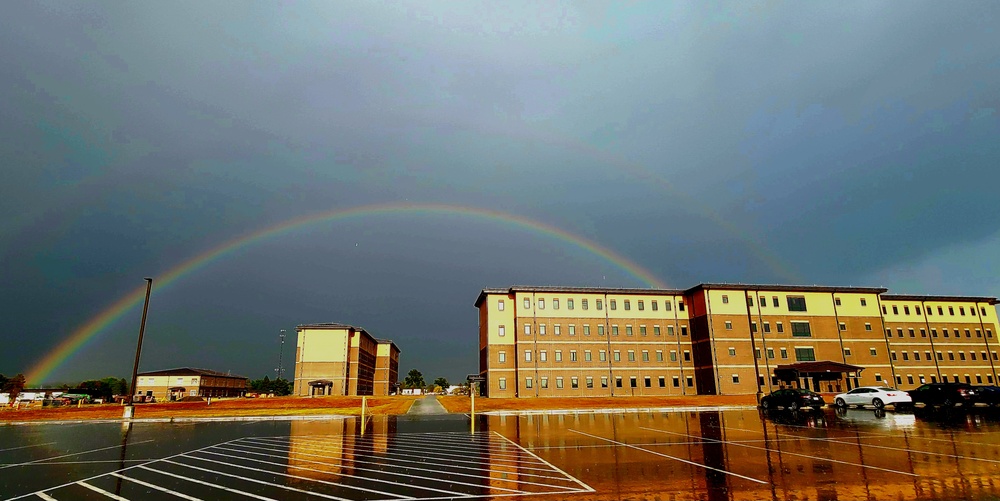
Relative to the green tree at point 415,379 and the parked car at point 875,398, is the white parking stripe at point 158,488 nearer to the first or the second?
the parked car at point 875,398

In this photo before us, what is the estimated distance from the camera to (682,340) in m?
65.8

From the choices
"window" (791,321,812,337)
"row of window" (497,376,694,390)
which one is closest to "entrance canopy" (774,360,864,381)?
"window" (791,321,812,337)

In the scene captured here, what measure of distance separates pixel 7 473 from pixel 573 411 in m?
31.0

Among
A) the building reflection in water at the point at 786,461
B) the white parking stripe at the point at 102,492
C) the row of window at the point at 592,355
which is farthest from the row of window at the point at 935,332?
the white parking stripe at the point at 102,492

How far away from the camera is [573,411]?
3731cm

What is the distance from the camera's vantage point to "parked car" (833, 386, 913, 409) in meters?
32.3

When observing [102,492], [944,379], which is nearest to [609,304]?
[944,379]

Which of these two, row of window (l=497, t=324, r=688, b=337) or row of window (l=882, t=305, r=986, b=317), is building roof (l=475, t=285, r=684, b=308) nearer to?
row of window (l=497, t=324, r=688, b=337)

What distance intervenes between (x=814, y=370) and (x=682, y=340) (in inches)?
579

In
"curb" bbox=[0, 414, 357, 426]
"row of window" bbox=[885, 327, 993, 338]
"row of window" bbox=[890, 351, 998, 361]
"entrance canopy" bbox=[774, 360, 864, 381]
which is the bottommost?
"curb" bbox=[0, 414, 357, 426]

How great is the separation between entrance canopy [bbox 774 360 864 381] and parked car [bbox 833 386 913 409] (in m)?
22.9

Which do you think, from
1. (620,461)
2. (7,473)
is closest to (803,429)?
(620,461)

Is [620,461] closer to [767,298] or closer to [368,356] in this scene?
[767,298]

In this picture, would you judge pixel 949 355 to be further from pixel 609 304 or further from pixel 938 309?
pixel 609 304
